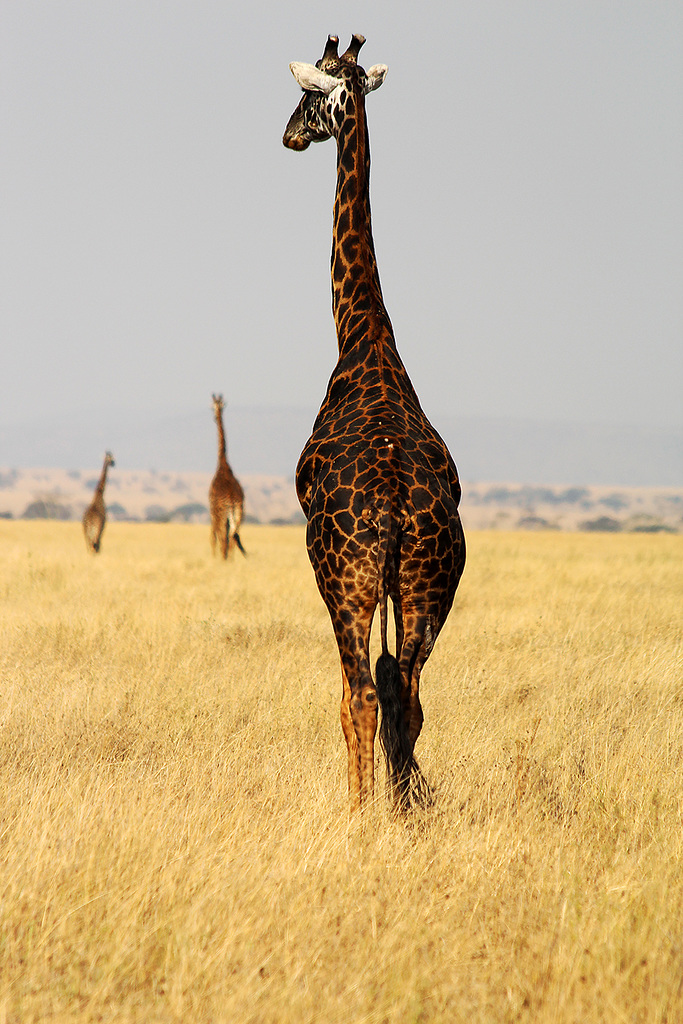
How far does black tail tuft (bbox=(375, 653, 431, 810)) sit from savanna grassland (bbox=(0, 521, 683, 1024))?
16cm

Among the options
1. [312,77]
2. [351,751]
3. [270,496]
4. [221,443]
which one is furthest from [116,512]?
[351,751]

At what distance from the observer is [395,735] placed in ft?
12.5

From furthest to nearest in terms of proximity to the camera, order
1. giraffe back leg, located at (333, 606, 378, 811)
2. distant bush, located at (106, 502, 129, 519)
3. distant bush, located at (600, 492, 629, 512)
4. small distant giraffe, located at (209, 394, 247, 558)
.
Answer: distant bush, located at (600, 492, 629, 512) → distant bush, located at (106, 502, 129, 519) → small distant giraffe, located at (209, 394, 247, 558) → giraffe back leg, located at (333, 606, 378, 811)

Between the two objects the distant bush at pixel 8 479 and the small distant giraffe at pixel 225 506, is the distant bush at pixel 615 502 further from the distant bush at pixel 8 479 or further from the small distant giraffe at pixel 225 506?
the small distant giraffe at pixel 225 506

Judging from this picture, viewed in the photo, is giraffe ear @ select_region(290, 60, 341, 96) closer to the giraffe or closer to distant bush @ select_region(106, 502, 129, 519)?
the giraffe

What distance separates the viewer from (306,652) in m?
7.75

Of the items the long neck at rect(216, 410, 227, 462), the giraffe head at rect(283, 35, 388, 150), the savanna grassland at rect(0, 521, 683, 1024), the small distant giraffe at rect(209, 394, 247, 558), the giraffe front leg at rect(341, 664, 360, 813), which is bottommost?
the savanna grassland at rect(0, 521, 683, 1024)

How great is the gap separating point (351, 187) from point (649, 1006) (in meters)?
4.80

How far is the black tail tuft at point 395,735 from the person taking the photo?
3771 millimetres

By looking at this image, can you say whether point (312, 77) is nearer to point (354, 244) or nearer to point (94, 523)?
point (354, 244)

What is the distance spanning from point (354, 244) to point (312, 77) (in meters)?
1.34

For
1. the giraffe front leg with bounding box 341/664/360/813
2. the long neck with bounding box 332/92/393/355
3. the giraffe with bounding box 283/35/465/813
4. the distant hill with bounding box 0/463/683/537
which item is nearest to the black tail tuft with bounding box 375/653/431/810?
the giraffe with bounding box 283/35/465/813

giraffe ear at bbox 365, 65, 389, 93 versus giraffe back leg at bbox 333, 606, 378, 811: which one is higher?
giraffe ear at bbox 365, 65, 389, 93

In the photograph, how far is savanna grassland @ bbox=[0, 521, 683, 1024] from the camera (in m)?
2.50
